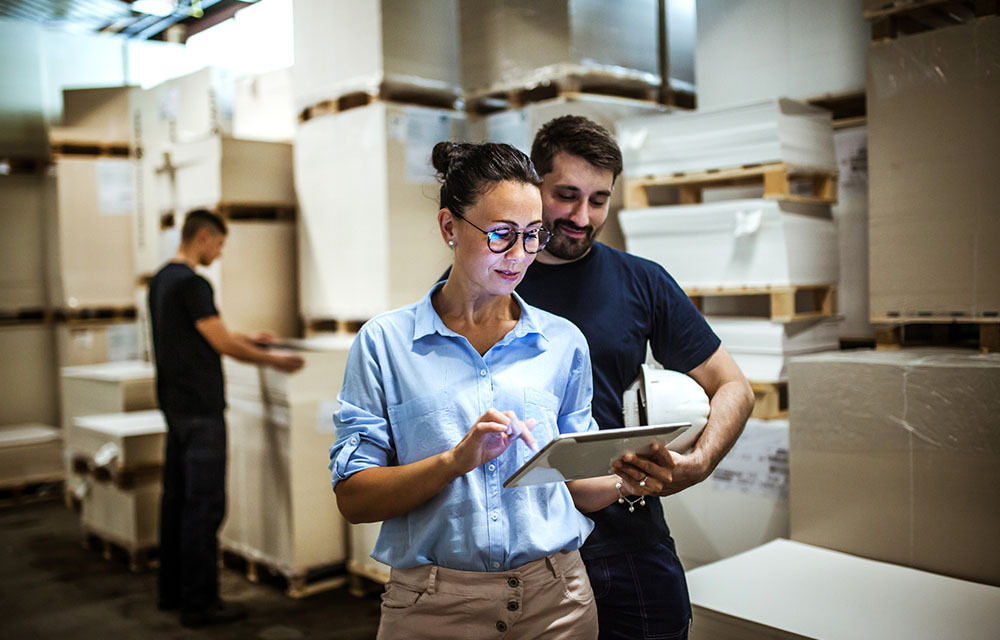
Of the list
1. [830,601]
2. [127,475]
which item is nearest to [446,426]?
[830,601]

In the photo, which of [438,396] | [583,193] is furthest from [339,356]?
[438,396]

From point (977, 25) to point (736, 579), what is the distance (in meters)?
2.07

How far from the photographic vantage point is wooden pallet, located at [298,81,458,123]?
4.60 m

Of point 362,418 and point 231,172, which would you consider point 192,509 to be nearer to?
point 231,172

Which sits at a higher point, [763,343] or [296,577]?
[763,343]

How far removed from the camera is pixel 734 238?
3.64 m

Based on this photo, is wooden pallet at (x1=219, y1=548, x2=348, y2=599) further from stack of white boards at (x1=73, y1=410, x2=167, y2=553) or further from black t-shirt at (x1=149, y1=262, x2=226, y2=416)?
black t-shirt at (x1=149, y1=262, x2=226, y2=416)

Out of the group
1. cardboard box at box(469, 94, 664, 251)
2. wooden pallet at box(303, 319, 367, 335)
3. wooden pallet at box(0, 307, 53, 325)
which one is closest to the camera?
cardboard box at box(469, 94, 664, 251)

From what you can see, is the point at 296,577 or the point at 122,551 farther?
the point at 122,551

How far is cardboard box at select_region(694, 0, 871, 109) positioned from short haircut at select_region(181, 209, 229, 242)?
8.35 ft

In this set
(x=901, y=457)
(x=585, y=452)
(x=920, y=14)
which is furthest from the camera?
(x=920, y=14)

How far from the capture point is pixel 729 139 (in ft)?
12.1

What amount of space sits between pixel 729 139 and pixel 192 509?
3.13 meters

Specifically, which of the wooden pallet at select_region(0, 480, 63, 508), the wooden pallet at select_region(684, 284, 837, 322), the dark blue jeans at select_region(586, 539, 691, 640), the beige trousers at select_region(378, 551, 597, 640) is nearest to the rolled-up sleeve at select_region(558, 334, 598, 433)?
the beige trousers at select_region(378, 551, 597, 640)
